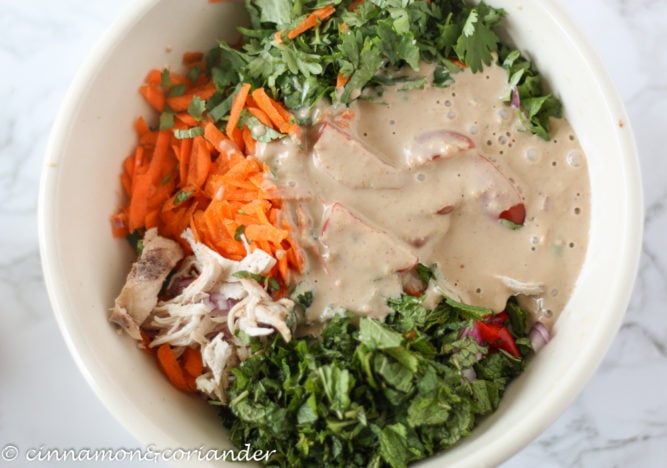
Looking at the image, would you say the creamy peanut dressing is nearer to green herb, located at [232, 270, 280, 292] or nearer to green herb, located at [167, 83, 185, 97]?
green herb, located at [232, 270, 280, 292]

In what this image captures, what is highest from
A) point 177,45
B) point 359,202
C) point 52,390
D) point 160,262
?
point 177,45

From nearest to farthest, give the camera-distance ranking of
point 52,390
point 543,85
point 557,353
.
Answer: point 557,353 < point 543,85 < point 52,390

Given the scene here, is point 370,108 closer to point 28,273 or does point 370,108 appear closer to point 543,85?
point 543,85

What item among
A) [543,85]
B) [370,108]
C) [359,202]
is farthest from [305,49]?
[543,85]

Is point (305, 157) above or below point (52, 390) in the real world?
above

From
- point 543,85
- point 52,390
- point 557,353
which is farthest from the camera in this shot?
point 52,390

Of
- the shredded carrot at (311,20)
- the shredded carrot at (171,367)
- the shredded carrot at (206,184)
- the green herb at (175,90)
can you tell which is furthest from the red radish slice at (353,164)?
the shredded carrot at (171,367)
